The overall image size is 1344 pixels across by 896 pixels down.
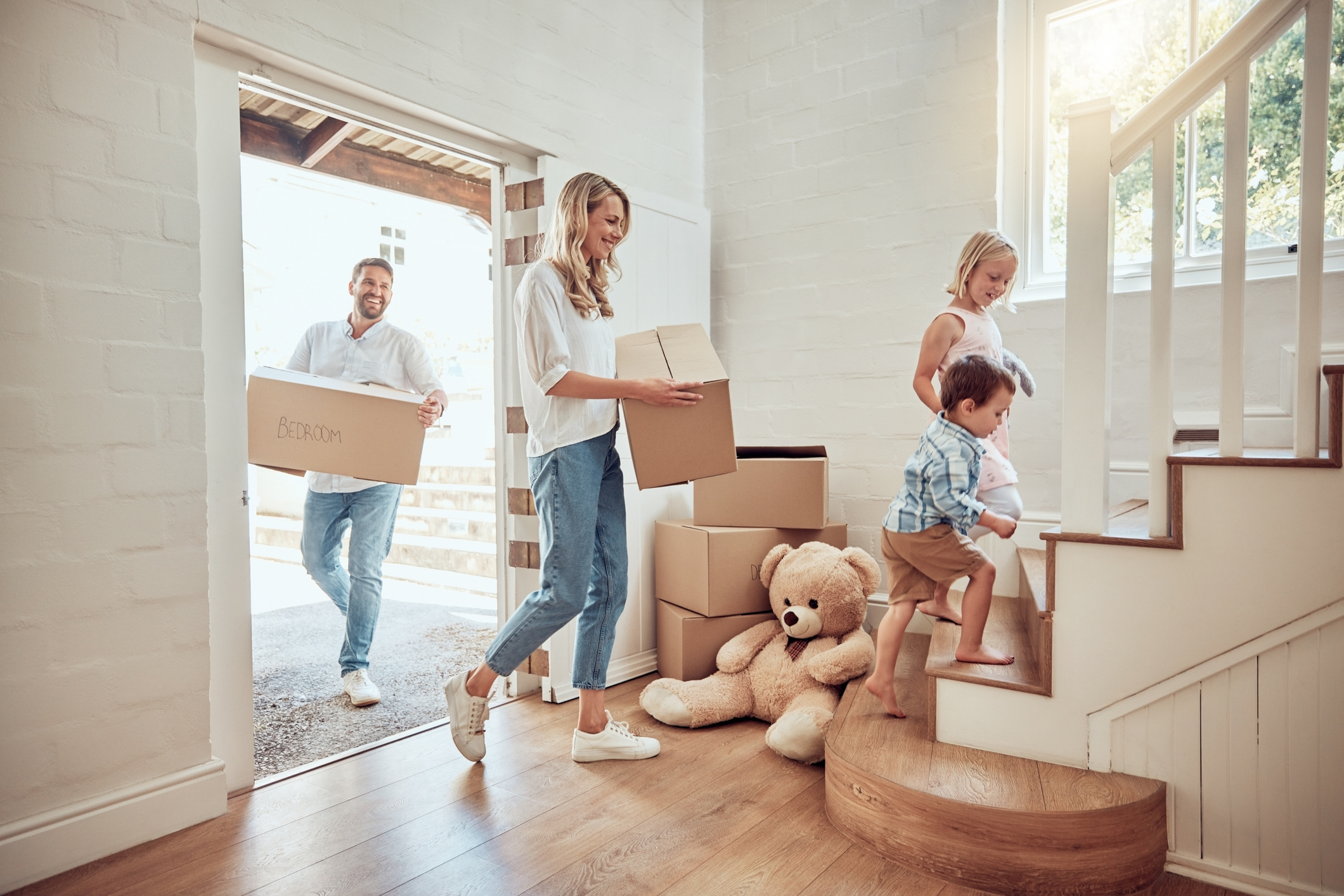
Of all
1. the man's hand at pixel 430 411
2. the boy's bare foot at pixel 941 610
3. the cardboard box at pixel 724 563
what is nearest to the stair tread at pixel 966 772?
the boy's bare foot at pixel 941 610

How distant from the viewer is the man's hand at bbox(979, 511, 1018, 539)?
172 centimetres

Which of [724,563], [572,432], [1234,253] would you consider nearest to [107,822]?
[572,432]

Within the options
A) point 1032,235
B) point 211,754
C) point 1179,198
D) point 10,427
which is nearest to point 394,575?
point 211,754

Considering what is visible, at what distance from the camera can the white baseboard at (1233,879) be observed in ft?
4.53

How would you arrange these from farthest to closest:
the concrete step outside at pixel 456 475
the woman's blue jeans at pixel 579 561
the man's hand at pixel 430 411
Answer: the concrete step outside at pixel 456 475 < the man's hand at pixel 430 411 < the woman's blue jeans at pixel 579 561

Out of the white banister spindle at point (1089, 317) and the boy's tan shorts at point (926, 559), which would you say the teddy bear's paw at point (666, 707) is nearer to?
the boy's tan shorts at point (926, 559)

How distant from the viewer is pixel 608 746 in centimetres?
198

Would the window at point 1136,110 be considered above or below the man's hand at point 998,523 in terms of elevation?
above

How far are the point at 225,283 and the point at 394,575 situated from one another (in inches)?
138

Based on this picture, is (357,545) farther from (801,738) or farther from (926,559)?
(926,559)

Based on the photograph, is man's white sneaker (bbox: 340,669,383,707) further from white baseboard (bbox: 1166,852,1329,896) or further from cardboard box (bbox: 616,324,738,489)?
white baseboard (bbox: 1166,852,1329,896)

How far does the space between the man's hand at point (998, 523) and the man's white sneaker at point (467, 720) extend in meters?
1.25

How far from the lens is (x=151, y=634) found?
5.30 feet

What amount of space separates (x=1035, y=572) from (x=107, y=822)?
2.17 m
